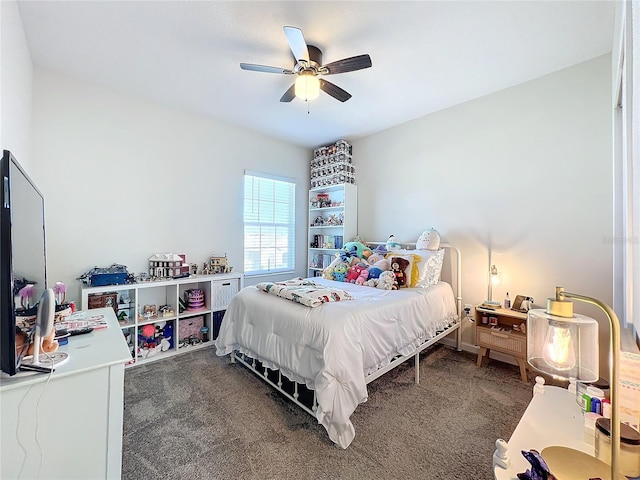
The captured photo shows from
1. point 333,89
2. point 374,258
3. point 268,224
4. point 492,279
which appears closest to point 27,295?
point 333,89

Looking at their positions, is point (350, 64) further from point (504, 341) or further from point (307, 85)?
point (504, 341)

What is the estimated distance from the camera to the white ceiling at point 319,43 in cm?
177

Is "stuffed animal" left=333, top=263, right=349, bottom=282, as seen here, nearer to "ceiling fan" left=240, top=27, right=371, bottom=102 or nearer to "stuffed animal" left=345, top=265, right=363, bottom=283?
"stuffed animal" left=345, top=265, right=363, bottom=283

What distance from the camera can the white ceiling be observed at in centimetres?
177

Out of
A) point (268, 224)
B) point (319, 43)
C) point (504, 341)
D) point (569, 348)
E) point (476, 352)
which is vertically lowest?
point (476, 352)

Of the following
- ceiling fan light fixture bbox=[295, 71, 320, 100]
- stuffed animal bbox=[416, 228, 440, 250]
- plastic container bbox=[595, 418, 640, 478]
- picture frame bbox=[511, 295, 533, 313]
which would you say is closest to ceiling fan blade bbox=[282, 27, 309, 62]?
ceiling fan light fixture bbox=[295, 71, 320, 100]

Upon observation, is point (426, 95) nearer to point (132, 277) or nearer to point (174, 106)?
point (174, 106)

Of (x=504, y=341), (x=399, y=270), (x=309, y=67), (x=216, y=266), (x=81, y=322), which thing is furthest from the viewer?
(x=216, y=266)

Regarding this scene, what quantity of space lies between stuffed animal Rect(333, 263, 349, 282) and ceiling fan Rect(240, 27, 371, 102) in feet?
5.90

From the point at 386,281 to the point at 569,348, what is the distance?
180cm

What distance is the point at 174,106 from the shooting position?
10.2ft

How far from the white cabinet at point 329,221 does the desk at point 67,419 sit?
10.9 feet

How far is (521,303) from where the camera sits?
2.56m

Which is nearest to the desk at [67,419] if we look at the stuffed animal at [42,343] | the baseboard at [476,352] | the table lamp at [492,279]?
the stuffed animal at [42,343]
